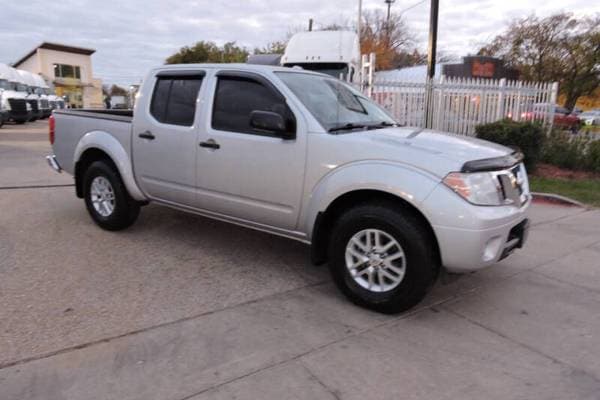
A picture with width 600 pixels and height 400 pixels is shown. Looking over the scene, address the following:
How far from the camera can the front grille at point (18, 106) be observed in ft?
74.5

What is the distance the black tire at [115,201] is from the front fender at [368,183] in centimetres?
240

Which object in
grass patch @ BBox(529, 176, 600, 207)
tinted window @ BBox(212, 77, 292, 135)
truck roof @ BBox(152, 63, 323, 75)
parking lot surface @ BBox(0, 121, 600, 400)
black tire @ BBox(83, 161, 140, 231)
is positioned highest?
truck roof @ BBox(152, 63, 323, 75)

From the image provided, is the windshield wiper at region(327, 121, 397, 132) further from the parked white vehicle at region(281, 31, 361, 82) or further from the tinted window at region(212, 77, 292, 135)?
the parked white vehicle at region(281, 31, 361, 82)

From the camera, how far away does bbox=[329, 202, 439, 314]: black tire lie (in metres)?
3.46

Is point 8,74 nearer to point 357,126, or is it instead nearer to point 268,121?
point 268,121

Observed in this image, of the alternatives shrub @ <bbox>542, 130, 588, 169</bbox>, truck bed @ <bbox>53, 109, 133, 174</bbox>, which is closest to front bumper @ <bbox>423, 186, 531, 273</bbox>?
truck bed @ <bbox>53, 109, 133, 174</bbox>

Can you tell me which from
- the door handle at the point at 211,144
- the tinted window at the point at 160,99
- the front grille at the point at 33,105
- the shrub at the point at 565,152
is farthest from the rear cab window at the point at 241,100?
the front grille at the point at 33,105

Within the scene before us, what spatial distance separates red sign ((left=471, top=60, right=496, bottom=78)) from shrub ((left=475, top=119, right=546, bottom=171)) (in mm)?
6948

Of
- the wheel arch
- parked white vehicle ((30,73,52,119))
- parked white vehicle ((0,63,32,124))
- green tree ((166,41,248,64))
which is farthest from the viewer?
green tree ((166,41,248,64))

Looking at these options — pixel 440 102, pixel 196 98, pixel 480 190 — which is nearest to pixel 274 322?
pixel 480 190

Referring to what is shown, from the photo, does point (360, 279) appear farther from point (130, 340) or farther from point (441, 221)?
point (130, 340)

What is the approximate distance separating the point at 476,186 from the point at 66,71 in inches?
2704

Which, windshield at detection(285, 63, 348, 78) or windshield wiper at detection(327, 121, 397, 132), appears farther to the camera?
windshield at detection(285, 63, 348, 78)

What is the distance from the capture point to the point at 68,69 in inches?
2457
